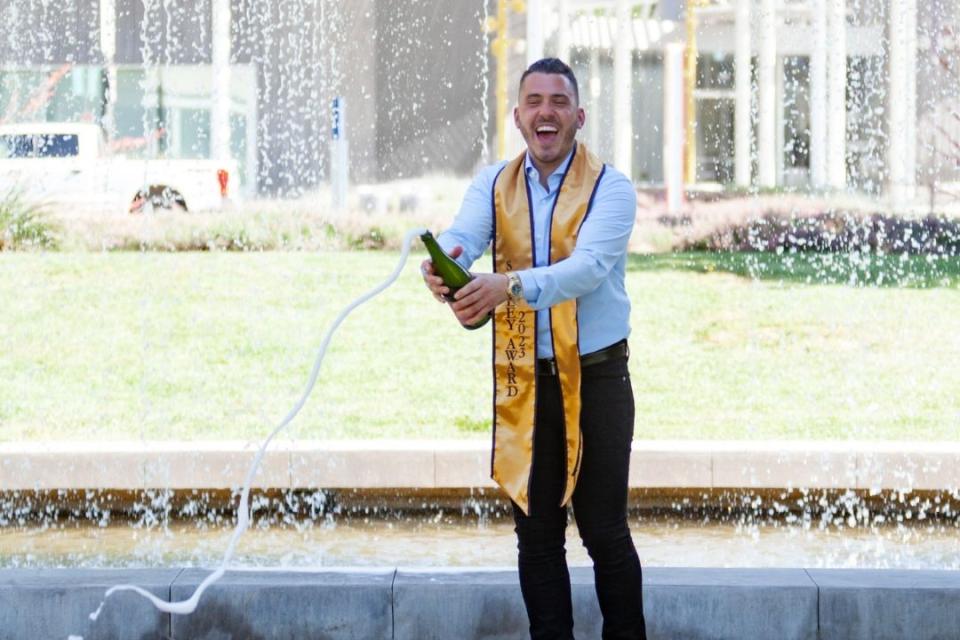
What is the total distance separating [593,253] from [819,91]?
1649 centimetres

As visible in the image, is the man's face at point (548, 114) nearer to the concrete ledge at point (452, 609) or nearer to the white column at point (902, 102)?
the concrete ledge at point (452, 609)

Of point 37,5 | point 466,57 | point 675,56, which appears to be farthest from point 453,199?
point 37,5

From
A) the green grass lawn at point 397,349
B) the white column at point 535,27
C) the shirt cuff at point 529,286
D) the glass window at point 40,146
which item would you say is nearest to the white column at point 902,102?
the green grass lawn at point 397,349

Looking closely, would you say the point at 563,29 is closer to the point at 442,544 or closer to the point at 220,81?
the point at 220,81

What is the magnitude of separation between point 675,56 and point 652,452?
9973 mm

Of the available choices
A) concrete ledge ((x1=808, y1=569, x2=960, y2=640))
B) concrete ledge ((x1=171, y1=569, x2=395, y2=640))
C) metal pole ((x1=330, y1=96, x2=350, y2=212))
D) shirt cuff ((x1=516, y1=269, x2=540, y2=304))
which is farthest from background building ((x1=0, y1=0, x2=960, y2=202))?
shirt cuff ((x1=516, y1=269, x2=540, y2=304))

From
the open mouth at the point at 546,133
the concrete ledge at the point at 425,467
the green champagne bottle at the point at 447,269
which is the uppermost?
the open mouth at the point at 546,133

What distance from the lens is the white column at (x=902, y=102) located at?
17.0 m

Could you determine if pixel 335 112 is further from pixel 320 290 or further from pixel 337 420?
pixel 337 420

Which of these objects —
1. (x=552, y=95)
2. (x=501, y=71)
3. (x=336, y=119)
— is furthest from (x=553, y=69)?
(x=501, y=71)

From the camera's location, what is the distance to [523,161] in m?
4.30

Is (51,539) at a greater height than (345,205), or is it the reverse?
(345,205)

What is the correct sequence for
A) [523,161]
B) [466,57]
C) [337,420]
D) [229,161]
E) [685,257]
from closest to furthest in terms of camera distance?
[523,161], [337,420], [685,257], [229,161], [466,57]

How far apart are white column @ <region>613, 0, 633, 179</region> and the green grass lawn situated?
4873mm
